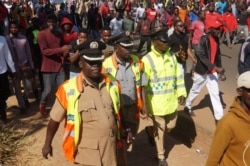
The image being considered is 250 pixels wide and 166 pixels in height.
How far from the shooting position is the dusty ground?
585cm

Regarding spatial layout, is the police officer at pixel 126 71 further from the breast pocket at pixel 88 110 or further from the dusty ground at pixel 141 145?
the breast pocket at pixel 88 110

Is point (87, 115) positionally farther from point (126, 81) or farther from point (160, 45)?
point (160, 45)

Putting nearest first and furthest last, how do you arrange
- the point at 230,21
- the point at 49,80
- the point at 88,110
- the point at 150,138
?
the point at 88,110, the point at 150,138, the point at 49,80, the point at 230,21

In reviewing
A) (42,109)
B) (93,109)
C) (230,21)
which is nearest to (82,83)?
(93,109)

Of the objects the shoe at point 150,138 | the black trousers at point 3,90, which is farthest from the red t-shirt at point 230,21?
the black trousers at point 3,90

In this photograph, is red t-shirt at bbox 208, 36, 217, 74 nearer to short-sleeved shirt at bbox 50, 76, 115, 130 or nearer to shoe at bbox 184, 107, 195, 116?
shoe at bbox 184, 107, 195, 116

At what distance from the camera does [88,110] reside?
3.81 m

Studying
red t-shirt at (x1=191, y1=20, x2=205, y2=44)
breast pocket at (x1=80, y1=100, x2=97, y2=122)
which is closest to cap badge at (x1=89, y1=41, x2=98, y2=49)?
breast pocket at (x1=80, y1=100, x2=97, y2=122)

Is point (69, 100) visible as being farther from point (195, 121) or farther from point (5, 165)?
point (195, 121)

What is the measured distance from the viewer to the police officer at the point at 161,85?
5469 mm

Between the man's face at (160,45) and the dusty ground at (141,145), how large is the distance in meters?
1.62

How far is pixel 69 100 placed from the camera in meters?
3.82

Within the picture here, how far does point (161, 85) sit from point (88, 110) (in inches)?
75.2

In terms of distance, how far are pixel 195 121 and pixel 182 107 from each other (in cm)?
80
